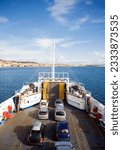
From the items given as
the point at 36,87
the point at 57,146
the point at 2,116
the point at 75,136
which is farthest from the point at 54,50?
the point at 57,146

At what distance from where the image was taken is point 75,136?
67.7ft

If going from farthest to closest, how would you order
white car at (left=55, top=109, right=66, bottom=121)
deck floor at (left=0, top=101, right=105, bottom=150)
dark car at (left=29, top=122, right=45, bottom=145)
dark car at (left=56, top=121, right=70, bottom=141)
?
white car at (left=55, top=109, right=66, bottom=121) → dark car at (left=56, top=121, right=70, bottom=141) → deck floor at (left=0, top=101, right=105, bottom=150) → dark car at (left=29, top=122, right=45, bottom=145)

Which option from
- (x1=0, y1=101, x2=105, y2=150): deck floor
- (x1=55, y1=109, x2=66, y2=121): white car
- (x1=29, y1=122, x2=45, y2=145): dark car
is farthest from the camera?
(x1=55, y1=109, x2=66, y2=121): white car

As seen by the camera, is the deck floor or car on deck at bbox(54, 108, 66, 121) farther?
car on deck at bbox(54, 108, 66, 121)

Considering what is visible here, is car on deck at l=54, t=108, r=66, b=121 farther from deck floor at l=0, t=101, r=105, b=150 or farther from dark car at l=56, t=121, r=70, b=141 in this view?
dark car at l=56, t=121, r=70, b=141

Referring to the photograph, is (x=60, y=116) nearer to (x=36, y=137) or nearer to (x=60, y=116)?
(x=60, y=116)

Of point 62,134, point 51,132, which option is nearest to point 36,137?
point 62,134

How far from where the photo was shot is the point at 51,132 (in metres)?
21.7

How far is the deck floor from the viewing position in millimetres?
18656

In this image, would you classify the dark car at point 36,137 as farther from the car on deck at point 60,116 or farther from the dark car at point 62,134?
the car on deck at point 60,116

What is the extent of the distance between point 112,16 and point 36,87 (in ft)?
87.8

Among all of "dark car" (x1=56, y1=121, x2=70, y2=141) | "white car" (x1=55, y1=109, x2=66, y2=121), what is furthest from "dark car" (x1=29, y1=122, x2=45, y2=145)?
"white car" (x1=55, y1=109, x2=66, y2=121)

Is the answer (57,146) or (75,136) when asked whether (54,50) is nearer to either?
(75,136)

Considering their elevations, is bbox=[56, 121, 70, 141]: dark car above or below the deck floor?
above
